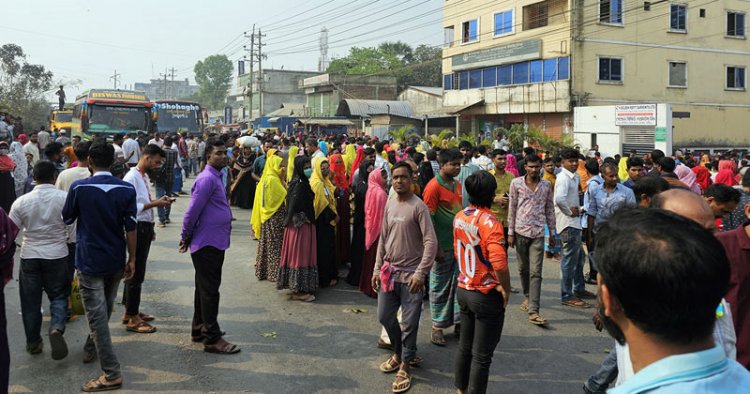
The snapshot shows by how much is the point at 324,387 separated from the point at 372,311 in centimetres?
211

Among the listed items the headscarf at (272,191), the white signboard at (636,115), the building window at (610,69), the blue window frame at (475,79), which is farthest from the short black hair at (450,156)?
the blue window frame at (475,79)

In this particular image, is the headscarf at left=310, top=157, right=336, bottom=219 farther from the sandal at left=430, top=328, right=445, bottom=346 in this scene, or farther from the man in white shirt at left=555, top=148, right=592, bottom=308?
the man in white shirt at left=555, top=148, right=592, bottom=308

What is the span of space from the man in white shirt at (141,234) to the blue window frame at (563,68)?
1080 inches

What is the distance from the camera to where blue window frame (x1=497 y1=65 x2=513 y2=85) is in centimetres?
3356

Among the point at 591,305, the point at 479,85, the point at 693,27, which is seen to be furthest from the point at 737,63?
the point at 591,305

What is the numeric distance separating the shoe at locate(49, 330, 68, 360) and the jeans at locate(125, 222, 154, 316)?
2.84 feet

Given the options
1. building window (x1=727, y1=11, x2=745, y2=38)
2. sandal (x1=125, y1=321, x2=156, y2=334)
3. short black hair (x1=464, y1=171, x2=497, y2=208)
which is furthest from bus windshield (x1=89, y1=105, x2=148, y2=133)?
building window (x1=727, y1=11, x2=745, y2=38)

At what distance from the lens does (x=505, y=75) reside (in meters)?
34.0

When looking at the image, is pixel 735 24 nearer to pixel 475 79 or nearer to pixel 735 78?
pixel 735 78

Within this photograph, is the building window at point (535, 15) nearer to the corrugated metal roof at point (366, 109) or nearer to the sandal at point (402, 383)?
the corrugated metal roof at point (366, 109)

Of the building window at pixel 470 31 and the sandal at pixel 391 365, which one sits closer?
the sandal at pixel 391 365

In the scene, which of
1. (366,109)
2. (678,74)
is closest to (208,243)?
(678,74)

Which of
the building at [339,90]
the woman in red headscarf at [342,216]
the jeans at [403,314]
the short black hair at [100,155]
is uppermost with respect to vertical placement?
the building at [339,90]

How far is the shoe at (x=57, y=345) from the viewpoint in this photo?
498 centimetres
